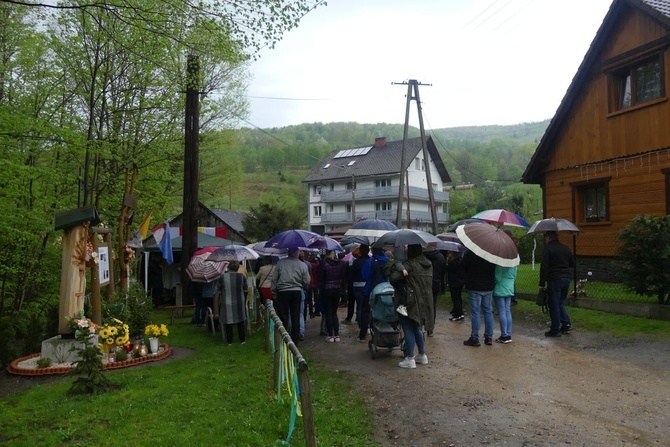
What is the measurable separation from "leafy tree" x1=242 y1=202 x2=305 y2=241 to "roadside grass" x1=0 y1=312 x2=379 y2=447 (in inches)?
1199

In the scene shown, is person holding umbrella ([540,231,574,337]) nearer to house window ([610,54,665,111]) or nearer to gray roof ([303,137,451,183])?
house window ([610,54,665,111])

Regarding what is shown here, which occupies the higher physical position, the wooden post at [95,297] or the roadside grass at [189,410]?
the wooden post at [95,297]

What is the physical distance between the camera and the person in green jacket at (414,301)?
7273mm

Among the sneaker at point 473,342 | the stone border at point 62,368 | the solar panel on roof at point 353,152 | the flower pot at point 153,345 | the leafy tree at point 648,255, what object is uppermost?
the solar panel on roof at point 353,152

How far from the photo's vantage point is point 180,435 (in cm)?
504

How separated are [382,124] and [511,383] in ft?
267

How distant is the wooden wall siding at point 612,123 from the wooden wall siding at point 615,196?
0.38 meters

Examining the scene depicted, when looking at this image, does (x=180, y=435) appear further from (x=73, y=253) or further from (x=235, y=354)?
(x=73, y=253)

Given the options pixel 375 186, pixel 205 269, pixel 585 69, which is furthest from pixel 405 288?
pixel 375 186

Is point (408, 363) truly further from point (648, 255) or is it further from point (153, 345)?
point (648, 255)

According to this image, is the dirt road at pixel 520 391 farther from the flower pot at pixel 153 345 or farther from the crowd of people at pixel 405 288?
the flower pot at pixel 153 345

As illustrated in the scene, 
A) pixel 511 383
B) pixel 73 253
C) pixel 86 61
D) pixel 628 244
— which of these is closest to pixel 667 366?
pixel 511 383

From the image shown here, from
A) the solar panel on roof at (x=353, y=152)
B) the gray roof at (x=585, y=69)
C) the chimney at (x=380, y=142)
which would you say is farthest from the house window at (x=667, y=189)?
the solar panel on roof at (x=353, y=152)

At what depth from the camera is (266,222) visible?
1531 inches
